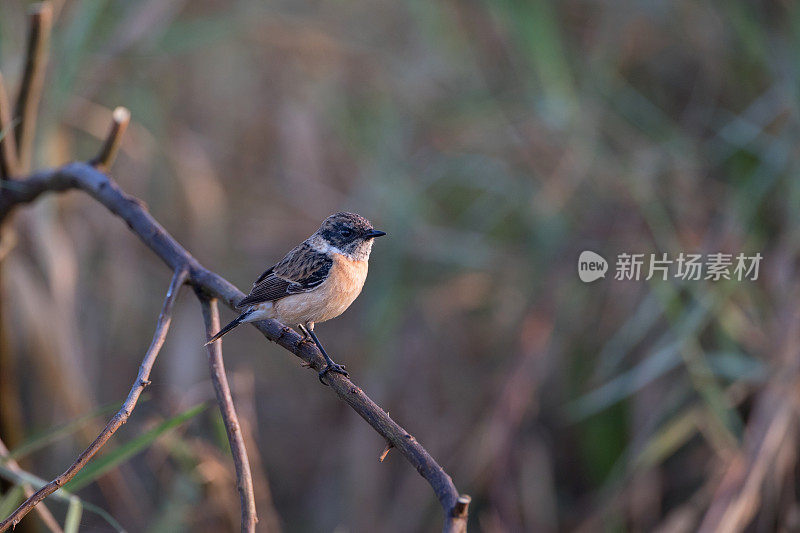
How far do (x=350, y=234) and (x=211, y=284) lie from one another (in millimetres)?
463

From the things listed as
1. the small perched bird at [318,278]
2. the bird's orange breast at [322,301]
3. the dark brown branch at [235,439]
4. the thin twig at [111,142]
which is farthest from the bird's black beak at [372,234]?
the thin twig at [111,142]

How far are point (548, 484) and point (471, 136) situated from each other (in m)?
2.01

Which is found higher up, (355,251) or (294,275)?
(355,251)

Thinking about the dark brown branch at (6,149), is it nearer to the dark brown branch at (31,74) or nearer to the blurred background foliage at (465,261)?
Answer: the dark brown branch at (31,74)

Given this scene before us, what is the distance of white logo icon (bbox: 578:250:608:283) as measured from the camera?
155 inches

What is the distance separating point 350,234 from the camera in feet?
6.47

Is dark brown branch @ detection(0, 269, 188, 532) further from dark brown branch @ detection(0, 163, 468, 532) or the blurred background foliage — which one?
the blurred background foliage

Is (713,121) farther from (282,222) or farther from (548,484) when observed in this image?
(282,222)

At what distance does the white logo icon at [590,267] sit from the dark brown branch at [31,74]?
8.68ft

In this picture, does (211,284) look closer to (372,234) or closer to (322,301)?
(322,301)

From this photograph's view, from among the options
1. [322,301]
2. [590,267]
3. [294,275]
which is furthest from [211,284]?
[590,267]

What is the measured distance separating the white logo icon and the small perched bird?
2177 mm

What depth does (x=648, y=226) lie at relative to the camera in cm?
390

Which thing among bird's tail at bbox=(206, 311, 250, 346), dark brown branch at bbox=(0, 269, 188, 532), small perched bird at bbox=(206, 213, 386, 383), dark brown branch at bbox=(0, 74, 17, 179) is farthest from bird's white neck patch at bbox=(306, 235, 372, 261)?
dark brown branch at bbox=(0, 74, 17, 179)
